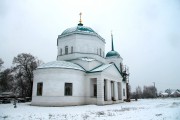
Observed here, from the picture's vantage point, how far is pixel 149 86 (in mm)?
114375

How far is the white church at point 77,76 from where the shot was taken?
22938 mm

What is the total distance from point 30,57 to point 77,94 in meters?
20.6

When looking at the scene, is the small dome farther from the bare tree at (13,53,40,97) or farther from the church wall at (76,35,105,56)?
the bare tree at (13,53,40,97)

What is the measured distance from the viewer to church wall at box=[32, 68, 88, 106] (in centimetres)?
2248

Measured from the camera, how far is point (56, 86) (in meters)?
22.8

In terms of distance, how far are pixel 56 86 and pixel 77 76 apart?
3.61m

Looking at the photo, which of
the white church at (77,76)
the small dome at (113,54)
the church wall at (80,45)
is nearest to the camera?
the white church at (77,76)

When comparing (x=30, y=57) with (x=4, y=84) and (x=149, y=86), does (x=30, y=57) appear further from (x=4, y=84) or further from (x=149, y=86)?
(x=149, y=86)

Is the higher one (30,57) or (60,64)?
(30,57)

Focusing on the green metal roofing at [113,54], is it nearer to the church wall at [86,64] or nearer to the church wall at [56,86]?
the church wall at [86,64]

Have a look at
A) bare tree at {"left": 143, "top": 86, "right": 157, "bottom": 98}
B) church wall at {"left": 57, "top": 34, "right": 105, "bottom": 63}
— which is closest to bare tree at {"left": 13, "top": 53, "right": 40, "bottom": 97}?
church wall at {"left": 57, "top": 34, "right": 105, "bottom": 63}

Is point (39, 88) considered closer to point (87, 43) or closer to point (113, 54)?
point (87, 43)

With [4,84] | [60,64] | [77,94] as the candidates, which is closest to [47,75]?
[60,64]

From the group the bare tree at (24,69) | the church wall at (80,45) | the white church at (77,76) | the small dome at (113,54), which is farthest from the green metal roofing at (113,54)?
the bare tree at (24,69)
